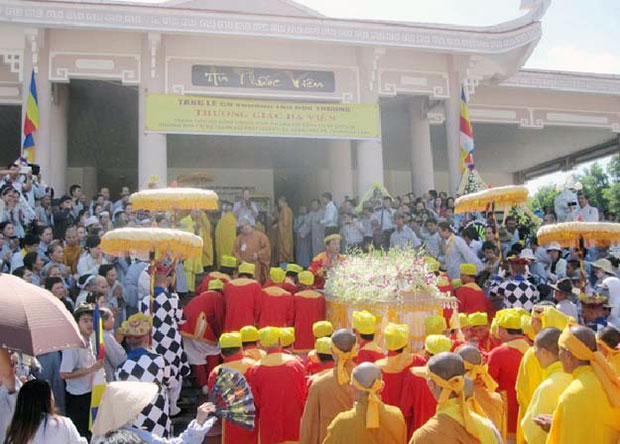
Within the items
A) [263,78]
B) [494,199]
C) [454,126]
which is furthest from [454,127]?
[494,199]

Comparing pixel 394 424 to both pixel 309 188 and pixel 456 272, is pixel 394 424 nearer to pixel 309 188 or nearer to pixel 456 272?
pixel 456 272

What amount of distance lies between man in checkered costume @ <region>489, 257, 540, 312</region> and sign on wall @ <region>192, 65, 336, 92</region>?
627cm

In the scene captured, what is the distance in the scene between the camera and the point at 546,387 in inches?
133

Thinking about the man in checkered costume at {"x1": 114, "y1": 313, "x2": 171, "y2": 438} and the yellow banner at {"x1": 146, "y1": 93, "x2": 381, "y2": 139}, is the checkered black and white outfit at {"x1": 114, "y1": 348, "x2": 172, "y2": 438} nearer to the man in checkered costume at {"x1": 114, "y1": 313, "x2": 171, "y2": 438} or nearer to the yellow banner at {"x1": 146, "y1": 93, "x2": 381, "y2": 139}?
the man in checkered costume at {"x1": 114, "y1": 313, "x2": 171, "y2": 438}

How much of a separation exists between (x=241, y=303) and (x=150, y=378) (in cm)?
291

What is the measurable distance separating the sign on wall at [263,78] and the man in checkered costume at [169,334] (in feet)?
21.2

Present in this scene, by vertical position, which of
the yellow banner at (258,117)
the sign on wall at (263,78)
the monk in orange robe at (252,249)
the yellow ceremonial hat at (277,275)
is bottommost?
the yellow ceremonial hat at (277,275)

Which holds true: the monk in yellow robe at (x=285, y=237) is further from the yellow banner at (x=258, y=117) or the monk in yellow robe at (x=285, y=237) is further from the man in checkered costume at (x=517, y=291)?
the man in checkered costume at (x=517, y=291)

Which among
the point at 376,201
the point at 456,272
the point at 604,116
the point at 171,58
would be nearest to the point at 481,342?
the point at 456,272

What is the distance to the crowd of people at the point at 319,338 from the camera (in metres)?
2.96

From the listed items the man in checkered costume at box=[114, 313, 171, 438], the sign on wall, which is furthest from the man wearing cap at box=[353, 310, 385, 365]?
the sign on wall

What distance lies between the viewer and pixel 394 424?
3230 millimetres

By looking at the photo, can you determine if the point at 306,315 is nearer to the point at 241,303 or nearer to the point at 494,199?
the point at 241,303

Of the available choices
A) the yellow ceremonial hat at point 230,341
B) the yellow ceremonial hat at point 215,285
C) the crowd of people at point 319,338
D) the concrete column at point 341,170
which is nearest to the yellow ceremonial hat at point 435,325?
the crowd of people at point 319,338
